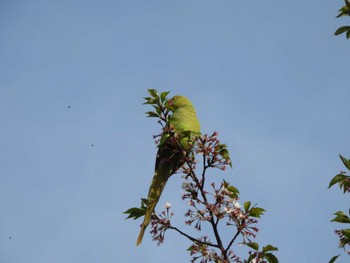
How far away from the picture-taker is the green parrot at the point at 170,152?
4.38 m

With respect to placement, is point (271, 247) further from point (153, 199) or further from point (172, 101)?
point (172, 101)

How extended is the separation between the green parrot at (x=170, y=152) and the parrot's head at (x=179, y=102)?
0.23ft

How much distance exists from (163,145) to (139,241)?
3.85 feet

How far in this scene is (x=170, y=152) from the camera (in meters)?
4.44

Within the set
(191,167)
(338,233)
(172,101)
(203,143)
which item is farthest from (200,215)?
(338,233)

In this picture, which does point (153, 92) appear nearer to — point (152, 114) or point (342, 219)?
point (152, 114)

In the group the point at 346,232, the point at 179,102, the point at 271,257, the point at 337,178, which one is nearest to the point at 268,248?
the point at 271,257

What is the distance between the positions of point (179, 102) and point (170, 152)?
2.47 feet

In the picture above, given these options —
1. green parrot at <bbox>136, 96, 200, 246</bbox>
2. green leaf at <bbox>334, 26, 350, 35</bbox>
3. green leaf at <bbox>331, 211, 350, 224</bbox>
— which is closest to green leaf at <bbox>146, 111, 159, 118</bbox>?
green parrot at <bbox>136, 96, 200, 246</bbox>

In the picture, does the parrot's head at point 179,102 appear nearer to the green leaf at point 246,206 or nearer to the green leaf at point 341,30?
the green leaf at point 246,206

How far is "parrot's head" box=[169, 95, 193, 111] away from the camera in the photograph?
15.6ft

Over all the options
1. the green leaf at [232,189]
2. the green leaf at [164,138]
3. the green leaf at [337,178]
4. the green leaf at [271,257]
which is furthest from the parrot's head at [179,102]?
the green leaf at [337,178]

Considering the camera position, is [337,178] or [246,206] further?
[337,178]

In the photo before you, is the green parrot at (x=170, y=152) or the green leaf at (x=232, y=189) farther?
the green leaf at (x=232, y=189)
